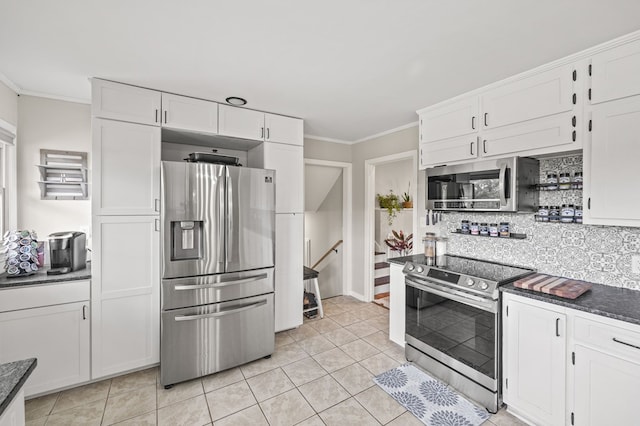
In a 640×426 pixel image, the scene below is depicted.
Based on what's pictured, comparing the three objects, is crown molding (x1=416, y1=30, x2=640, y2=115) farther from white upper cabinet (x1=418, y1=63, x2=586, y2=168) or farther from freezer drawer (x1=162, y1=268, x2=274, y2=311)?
freezer drawer (x1=162, y1=268, x2=274, y2=311)

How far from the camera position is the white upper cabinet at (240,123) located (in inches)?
111

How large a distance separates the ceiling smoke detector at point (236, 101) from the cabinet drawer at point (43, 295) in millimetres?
1974

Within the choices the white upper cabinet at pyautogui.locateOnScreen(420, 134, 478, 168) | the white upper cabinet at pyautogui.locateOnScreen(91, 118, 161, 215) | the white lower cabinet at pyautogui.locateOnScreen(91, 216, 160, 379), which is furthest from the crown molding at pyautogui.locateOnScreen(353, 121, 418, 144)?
the white lower cabinet at pyautogui.locateOnScreen(91, 216, 160, 379)

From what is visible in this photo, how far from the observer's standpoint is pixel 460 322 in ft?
7.43

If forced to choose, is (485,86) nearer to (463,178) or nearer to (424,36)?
(463,178)

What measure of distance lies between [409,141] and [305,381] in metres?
2.88

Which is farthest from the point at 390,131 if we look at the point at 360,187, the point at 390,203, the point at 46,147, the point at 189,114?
the point at 46,147

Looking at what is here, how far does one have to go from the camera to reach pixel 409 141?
3559mm

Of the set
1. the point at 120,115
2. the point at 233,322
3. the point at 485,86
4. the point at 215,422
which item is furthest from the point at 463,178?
the point at 120,115

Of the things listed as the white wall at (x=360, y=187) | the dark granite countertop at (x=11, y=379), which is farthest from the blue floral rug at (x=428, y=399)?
the dark granite countertop at (x=11, y=379)

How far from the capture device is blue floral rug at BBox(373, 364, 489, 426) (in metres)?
1.98

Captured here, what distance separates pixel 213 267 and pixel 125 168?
111 centimetres

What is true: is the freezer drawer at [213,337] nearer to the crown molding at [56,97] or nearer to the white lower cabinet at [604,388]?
the crown molding at [56,97]

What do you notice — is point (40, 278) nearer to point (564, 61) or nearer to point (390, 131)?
point (390, 131)
